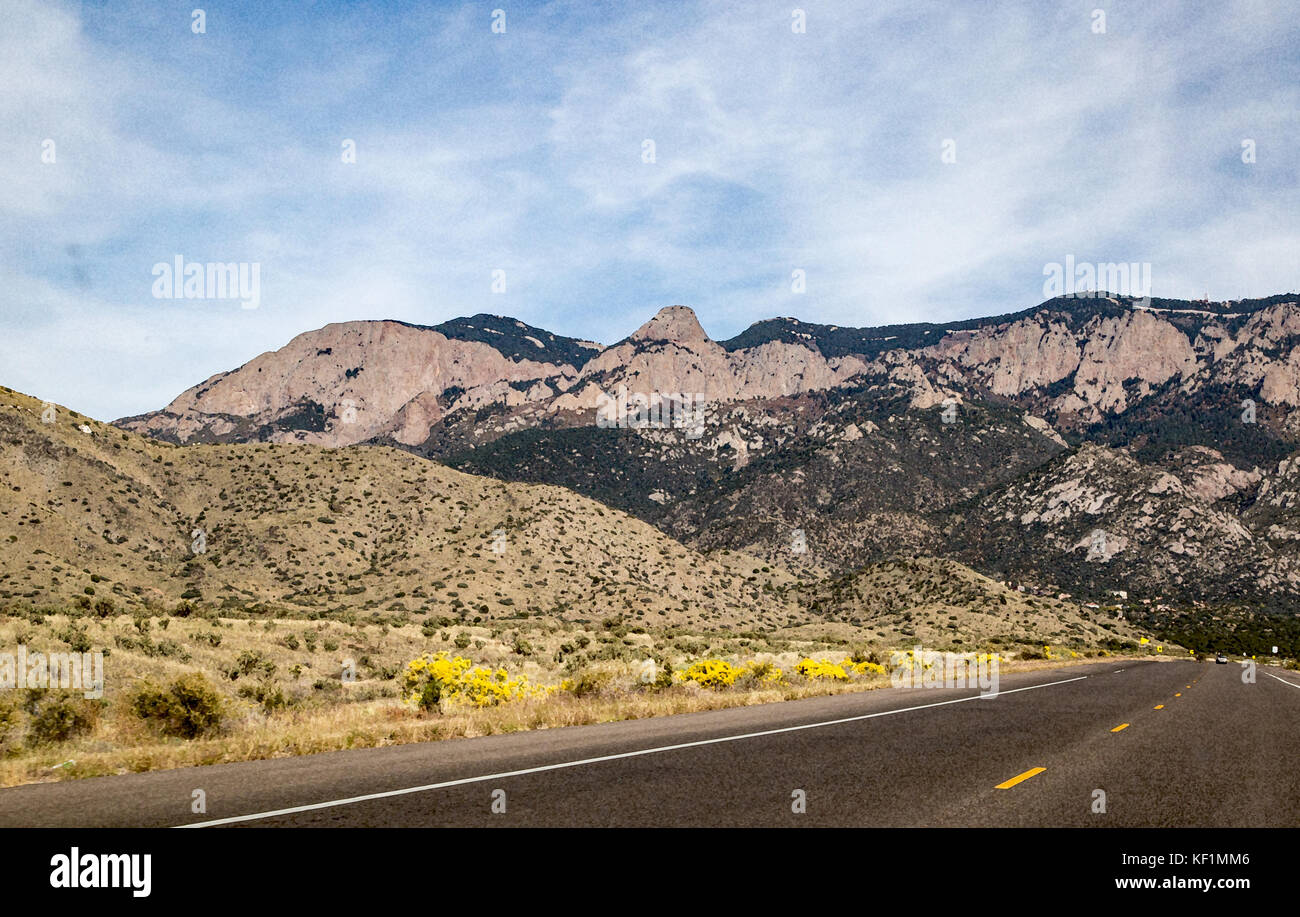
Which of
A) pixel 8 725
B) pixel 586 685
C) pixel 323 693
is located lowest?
pixel 323 693

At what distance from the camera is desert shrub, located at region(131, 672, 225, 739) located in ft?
48.4

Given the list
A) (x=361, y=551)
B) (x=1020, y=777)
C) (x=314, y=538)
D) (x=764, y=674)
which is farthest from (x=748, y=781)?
(x=314, y=538)

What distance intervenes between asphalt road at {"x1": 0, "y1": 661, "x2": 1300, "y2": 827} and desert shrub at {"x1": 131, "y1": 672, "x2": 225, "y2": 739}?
509cm

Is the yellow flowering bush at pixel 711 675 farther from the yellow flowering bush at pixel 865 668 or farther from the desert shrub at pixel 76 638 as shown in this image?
the desert shrub at pixel 76 638

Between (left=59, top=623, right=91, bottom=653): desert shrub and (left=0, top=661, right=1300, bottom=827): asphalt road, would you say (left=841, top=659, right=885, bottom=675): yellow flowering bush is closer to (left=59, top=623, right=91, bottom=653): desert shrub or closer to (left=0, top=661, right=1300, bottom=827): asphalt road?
(left=0, top=661, right=1300, bottom=827): asphalt road

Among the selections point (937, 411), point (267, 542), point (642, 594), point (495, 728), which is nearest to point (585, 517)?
point (642, 594)

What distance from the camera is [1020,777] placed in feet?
32.2

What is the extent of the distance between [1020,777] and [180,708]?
14106 mm

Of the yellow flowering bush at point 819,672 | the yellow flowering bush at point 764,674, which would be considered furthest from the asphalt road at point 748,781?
the yellow flowering bush at point 819,672

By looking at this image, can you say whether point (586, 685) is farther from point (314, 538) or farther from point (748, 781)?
point (314, 538)

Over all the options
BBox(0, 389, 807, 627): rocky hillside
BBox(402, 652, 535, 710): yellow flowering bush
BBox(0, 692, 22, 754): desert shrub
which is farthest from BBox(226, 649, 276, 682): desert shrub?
BBox(0, 389, 807, 627): rocky hillside

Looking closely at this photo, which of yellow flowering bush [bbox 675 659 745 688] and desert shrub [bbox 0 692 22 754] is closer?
desert shrub [bbox 0 692 22 754]

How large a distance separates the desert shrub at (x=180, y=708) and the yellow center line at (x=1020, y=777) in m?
13.4
